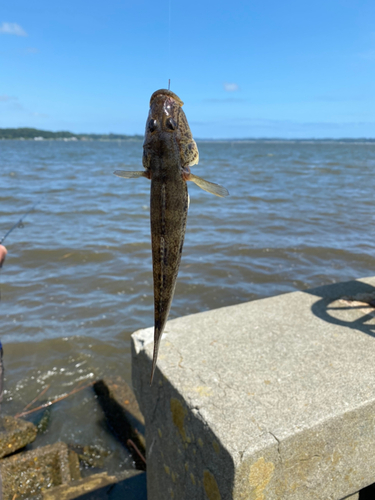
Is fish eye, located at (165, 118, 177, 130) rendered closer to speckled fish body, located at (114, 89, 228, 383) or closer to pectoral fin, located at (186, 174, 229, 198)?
speckled fish body, located at (114, 89, 228, 383)

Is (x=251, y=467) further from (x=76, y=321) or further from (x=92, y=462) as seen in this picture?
(x=76, y=321)

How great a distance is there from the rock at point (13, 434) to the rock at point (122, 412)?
869mm

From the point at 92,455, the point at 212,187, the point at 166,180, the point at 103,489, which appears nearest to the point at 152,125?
the point at 166,180

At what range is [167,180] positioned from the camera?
153 centimetres

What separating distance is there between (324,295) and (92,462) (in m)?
2.85

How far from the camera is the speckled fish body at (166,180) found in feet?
5.04

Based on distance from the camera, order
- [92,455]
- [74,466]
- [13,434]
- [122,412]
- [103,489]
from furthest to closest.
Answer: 1. [122,412]
2. [92,455]
3. [13,434]
4. [74,466]
5. [103,489]

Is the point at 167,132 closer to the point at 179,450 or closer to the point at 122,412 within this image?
the point at 179,450

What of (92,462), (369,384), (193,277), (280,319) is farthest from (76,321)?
(369,384)

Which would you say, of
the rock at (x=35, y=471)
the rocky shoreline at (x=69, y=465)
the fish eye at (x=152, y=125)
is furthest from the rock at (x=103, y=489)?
the fish eye at (x=152, y=125)

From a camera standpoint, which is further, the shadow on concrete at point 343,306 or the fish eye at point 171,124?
the shadow on concrete at point 343,306

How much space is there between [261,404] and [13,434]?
9.66 ft

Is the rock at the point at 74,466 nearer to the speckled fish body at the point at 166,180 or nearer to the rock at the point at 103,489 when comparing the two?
the rock at the point at 103,489

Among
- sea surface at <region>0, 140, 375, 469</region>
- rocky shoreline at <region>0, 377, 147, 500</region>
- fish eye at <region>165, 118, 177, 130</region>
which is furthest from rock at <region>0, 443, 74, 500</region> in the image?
fish eye at <region>165, 118, 177, 130</region>
